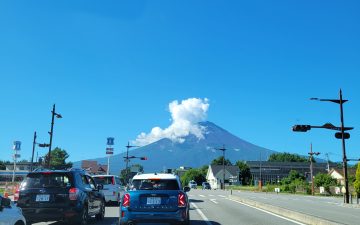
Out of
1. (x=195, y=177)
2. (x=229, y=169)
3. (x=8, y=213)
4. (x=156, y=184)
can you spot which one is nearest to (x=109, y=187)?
(x=156, y=184)

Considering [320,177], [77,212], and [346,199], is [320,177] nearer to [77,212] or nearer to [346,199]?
[346,199]

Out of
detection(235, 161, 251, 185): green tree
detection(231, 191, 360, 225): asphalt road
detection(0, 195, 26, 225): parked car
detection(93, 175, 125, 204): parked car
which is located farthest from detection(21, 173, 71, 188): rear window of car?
detection(235, 161, 251, 185): green tree

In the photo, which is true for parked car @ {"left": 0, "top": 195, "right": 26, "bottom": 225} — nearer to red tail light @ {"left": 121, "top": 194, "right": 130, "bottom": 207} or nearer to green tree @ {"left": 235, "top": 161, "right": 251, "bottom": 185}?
red tail light @ {"left": 121, "top": 194, "right": 130, "bottom": 207}

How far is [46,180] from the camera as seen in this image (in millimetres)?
13180

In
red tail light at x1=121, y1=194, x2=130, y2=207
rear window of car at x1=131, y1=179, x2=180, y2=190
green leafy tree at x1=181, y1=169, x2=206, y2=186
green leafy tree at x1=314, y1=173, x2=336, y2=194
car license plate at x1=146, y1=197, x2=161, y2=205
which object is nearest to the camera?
car license plate at x1=146, y1=197, x2=161, y2=205

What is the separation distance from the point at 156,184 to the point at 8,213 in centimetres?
397

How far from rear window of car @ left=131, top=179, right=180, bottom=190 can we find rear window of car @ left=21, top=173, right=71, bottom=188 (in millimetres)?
2443

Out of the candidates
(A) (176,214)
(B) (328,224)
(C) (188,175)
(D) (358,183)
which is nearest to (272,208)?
(B) (328,224)

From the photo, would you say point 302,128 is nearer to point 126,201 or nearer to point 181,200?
point 181,200

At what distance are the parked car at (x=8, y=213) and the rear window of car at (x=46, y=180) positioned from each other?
11.4 ft

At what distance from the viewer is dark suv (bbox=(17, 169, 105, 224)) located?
12.7 metres

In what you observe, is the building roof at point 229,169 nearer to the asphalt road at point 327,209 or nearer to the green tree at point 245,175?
the green tree at point 245,175

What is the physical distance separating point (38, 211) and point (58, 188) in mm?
819

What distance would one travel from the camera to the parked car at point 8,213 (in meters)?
8.71
